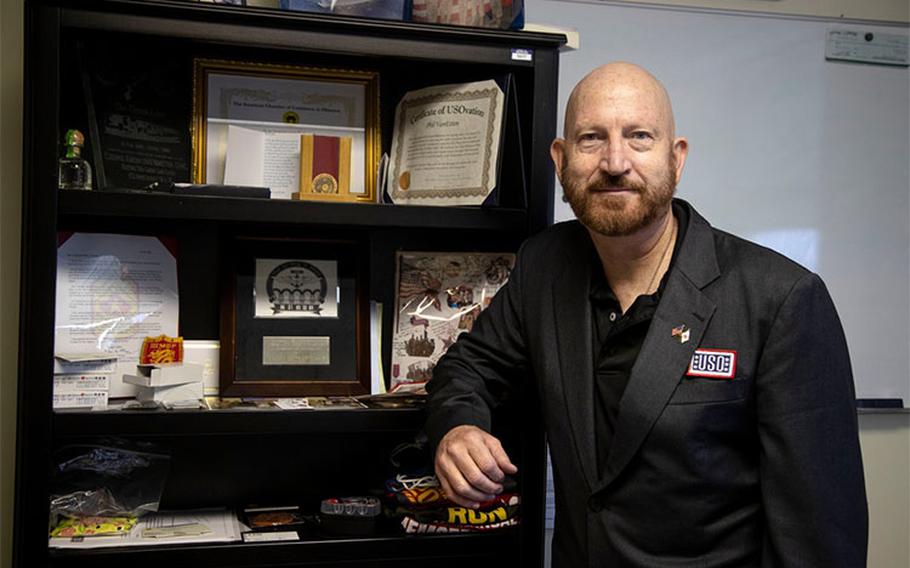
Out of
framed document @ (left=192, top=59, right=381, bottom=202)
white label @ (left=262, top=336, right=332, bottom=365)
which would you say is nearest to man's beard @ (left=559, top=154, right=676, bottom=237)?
framed document @ (left=192, top=59, right=381, bottom=202)

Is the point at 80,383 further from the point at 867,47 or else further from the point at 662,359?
the point at 867,47

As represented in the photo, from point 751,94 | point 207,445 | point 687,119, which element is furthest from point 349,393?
point 751,94

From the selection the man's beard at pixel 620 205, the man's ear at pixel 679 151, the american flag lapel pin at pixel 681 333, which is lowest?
the american flag lapel pin at pixel 681 333

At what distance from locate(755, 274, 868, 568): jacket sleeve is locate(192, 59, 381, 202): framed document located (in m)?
0.92

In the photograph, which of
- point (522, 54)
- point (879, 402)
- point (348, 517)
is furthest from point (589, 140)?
point (879, 402)

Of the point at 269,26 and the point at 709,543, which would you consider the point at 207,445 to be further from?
the point at 709,543

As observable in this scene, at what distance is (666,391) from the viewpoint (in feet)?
4.43

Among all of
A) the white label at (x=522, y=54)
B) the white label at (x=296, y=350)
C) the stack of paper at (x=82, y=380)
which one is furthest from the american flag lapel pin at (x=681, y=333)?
the stack of paper at (x=82, y=380)

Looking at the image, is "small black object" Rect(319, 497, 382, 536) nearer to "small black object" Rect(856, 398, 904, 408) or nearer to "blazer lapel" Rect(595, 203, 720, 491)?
"blazer lapel" Rect(595, 203, 720, 491)

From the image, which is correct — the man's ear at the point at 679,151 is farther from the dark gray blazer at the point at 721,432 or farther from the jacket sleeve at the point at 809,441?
the jacket sleeve at the point at 809,441

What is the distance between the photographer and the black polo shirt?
4.72 feet

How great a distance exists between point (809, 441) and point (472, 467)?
52cm

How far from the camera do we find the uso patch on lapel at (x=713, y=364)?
1.34 m

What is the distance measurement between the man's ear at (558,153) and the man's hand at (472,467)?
518 millimetres
